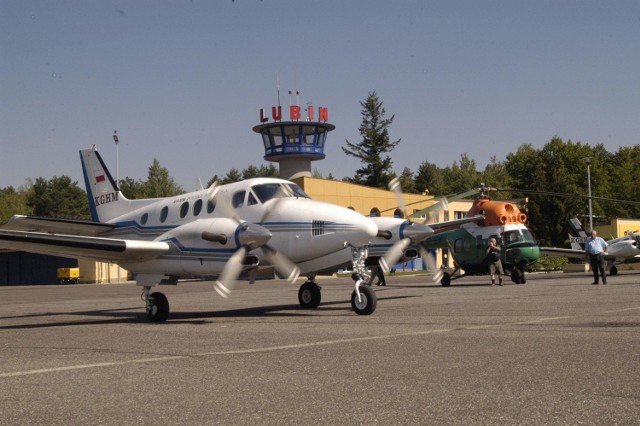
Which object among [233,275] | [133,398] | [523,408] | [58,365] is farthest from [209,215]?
[523,408]

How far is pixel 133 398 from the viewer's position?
5988 mm

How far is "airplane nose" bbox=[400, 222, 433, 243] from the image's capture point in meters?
17.2

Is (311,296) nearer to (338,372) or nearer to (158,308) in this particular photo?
(158,308)

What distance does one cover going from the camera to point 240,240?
14703mm

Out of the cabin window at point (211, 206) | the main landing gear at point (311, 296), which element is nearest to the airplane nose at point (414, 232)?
the main landing gear at point (311, 296)

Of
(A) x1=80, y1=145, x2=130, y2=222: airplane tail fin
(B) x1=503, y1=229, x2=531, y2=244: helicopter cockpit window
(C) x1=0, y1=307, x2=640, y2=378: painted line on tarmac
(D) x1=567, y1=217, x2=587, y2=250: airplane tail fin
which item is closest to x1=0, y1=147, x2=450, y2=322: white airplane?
(A) x1=80, y1=145, x2=130, y2=222: airplane tail fin

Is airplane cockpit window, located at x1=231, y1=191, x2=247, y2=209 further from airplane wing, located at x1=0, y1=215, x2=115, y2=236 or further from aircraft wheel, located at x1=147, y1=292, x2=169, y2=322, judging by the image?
airplane wing, located at x1=0, y1=215, x2=115, y2=236

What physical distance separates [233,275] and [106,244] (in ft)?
10.3

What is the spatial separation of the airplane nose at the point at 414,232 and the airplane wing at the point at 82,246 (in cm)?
602

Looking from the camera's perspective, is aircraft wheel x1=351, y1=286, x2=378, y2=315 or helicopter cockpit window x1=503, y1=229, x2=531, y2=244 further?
helicopter cockpit window x1=503, y1=229, x2=531, y2=244

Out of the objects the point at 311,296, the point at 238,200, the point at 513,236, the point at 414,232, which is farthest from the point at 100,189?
the point at 513,236

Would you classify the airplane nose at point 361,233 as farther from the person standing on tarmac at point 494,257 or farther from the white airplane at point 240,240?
the person standing on tarmac at point 494,257

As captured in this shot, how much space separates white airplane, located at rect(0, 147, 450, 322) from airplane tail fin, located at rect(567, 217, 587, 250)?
35.7 m

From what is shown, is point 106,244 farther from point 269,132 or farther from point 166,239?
point 269,132
